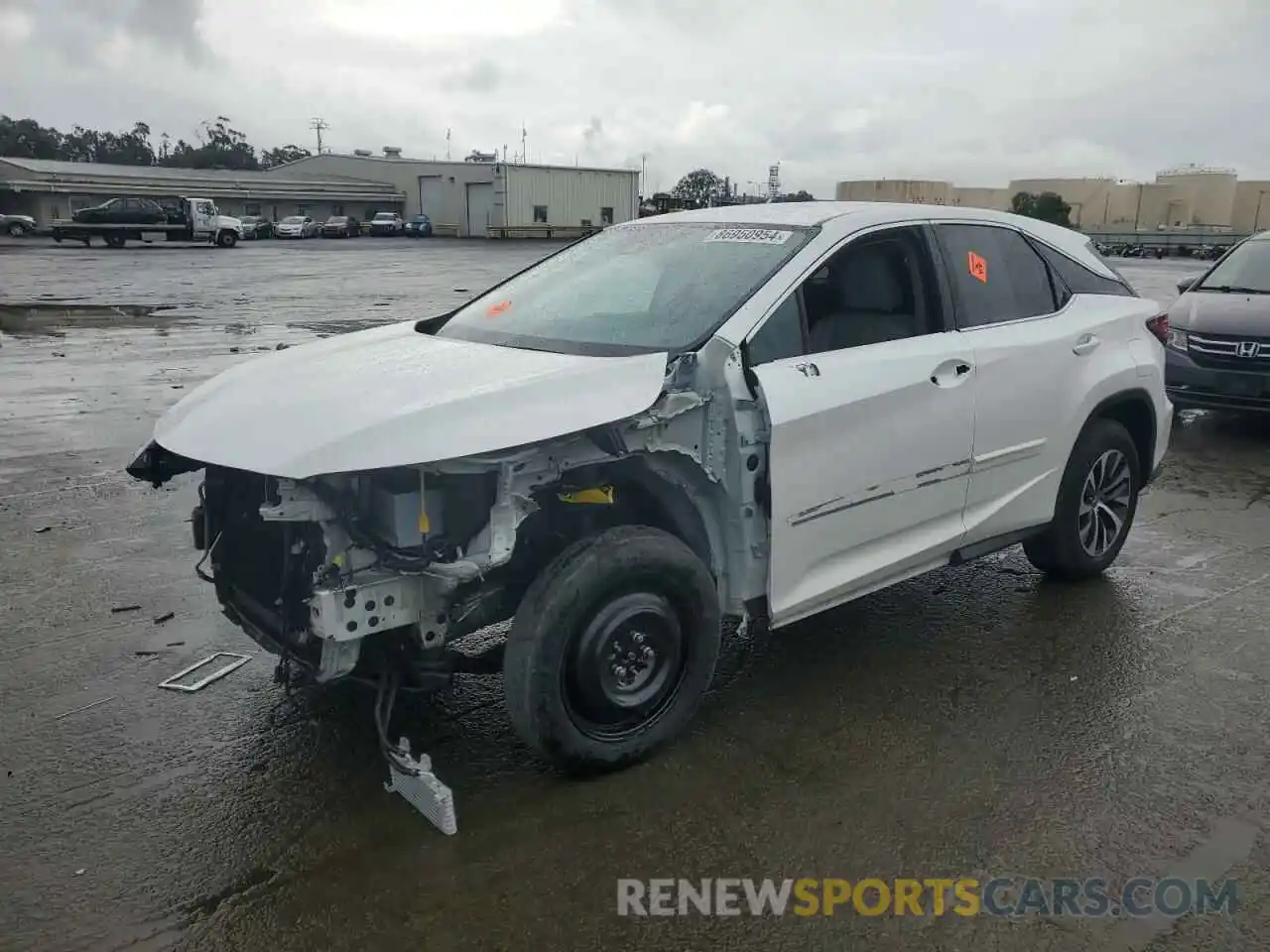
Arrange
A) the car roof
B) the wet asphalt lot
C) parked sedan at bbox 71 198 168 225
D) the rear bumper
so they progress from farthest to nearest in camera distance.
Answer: parked sedan at bbox 71 198 168 225 → the rear bumper → the car roof → the wet asphalt lot

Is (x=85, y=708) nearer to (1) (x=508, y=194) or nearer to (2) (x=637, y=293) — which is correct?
(2) (x=637, y=293)

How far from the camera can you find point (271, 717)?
3.86 m

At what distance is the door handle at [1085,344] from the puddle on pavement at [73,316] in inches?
563

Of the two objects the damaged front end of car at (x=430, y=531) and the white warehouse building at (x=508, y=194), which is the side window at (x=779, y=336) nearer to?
the damaged front end of car at (x=430, y=531)

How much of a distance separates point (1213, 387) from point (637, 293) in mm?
6747

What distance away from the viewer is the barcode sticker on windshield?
4105mm

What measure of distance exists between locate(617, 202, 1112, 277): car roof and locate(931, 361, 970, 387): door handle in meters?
0.65

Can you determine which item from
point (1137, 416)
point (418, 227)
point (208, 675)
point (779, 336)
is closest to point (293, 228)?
point (418, 227)

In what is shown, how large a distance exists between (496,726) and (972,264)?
2.86 m

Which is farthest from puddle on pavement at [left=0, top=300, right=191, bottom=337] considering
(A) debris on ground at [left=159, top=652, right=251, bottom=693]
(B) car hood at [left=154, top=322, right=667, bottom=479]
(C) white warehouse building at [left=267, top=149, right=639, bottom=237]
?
(C) white warehouse building at [left=267, top=149, right=639, bottom=237]

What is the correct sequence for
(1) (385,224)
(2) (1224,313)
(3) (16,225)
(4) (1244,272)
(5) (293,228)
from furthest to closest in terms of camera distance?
(1) (385,224) → (5) (293,228) → (3) (16,225) → (4) (1244,272) → (2) (1224,313)

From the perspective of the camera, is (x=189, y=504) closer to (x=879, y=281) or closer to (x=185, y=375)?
(x=879, y=281)

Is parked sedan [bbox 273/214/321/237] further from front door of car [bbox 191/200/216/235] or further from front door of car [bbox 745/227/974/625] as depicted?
front door of car [bbox 745/227/974/625]

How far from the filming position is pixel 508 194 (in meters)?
64.9
